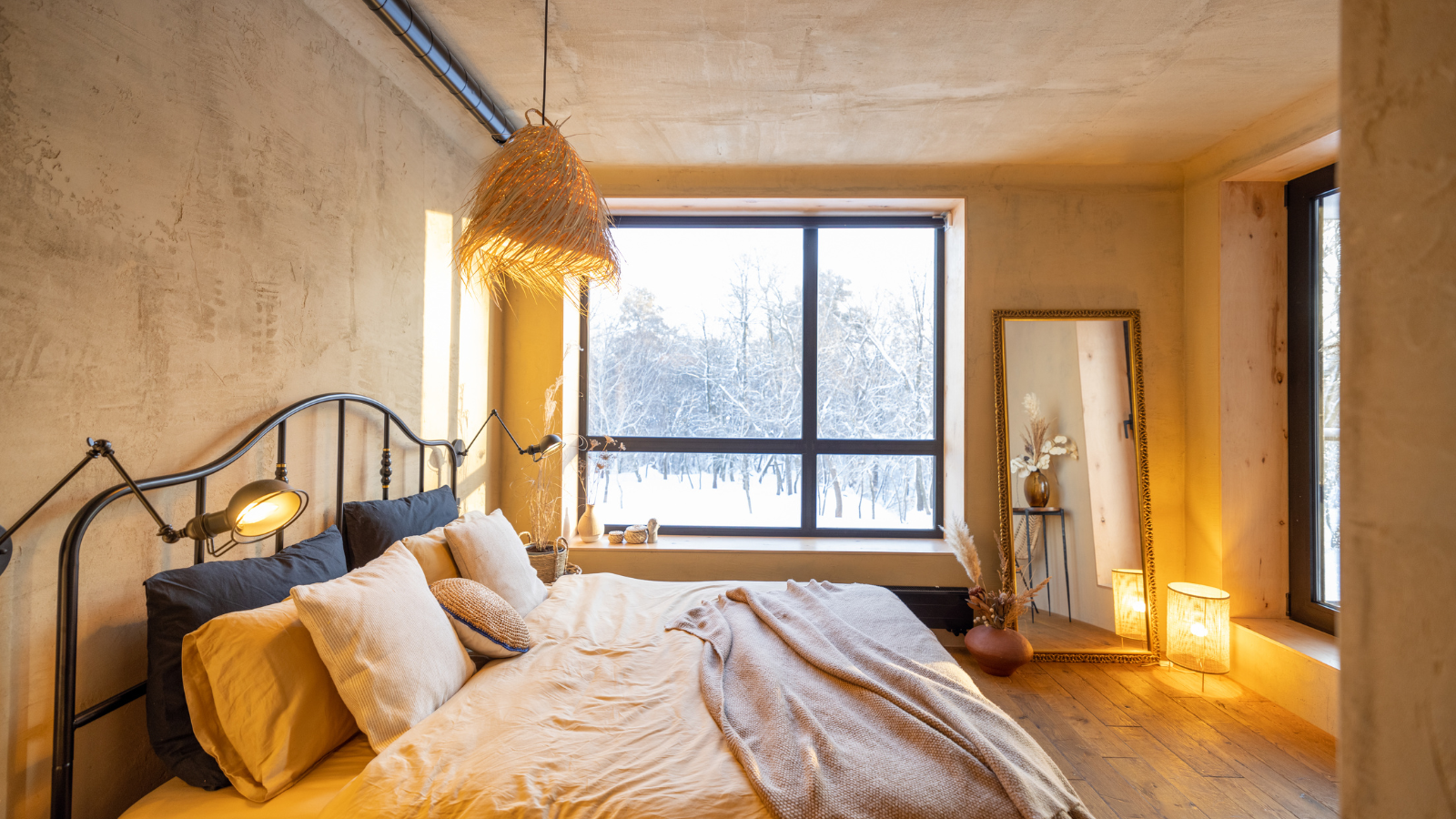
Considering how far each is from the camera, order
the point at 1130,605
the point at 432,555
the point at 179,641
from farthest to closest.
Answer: the point at 1130,605 < the point at 432,555 < the point at 179,641

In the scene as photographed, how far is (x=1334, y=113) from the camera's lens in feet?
8.77

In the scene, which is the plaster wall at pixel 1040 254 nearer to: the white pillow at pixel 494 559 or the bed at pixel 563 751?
the white pillow at pixel 494 559

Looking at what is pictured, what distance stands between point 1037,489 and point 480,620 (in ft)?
9.64

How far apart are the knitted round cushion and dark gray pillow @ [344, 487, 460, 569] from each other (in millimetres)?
338

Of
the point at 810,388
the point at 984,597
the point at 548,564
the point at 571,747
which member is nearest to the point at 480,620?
the point at 571,747

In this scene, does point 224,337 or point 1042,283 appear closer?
point 224,337

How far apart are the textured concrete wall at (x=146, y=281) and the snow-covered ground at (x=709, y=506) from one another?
189 centimetres

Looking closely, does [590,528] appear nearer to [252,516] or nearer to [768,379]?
[768,379]

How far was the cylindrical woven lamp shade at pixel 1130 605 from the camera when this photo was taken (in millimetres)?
3414

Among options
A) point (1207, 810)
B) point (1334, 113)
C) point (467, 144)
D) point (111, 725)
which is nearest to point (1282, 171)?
point (1334, 113)

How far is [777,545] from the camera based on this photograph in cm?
377

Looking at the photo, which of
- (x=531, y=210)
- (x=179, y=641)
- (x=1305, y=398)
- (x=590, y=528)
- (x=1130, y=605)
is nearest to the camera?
(x=179, y=641)

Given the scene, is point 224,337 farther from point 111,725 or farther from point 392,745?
point 392,745

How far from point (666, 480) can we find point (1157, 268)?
3106 mm
